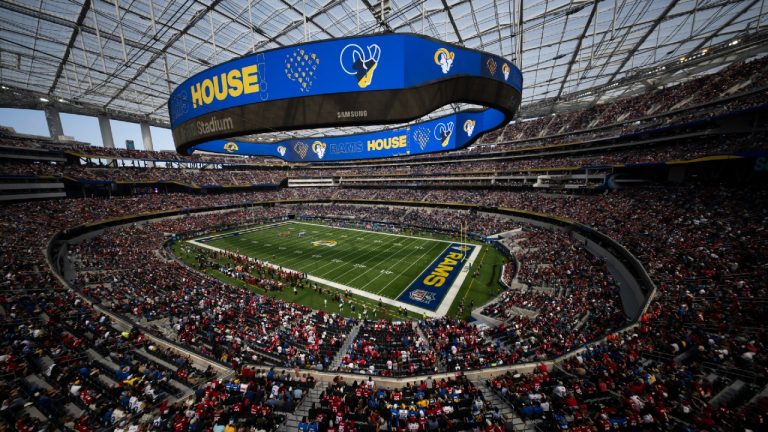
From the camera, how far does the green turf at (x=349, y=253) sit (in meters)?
24.1

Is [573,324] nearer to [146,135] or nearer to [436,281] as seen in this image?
[436,281]

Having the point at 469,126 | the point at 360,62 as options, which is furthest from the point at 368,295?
the point at 360,62

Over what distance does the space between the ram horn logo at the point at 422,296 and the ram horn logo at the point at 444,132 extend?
13.9m

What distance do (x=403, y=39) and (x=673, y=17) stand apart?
24463 mm

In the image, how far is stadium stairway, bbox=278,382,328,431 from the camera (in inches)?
292

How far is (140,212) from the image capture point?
39.2 metres

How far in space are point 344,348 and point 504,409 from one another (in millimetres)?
7540

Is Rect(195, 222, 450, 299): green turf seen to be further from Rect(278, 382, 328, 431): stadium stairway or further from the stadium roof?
the stadium roof

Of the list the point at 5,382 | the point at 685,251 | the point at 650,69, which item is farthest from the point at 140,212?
the point at 650,69

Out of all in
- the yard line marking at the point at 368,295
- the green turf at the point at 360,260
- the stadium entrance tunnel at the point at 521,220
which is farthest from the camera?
the green turf at the point at 360,260

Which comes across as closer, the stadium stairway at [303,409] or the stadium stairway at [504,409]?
the stadium stairway at [504,409]

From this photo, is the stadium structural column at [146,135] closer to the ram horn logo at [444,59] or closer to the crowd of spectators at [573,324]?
the crowd of spectators at [573,324]

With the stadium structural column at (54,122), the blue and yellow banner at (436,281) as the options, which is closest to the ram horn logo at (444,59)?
the blue and yellow banner at (436,281)

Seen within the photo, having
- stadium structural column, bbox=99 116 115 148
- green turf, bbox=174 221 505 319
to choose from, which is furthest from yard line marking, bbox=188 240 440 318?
stadium structural column, bbox=99 116 115 148
